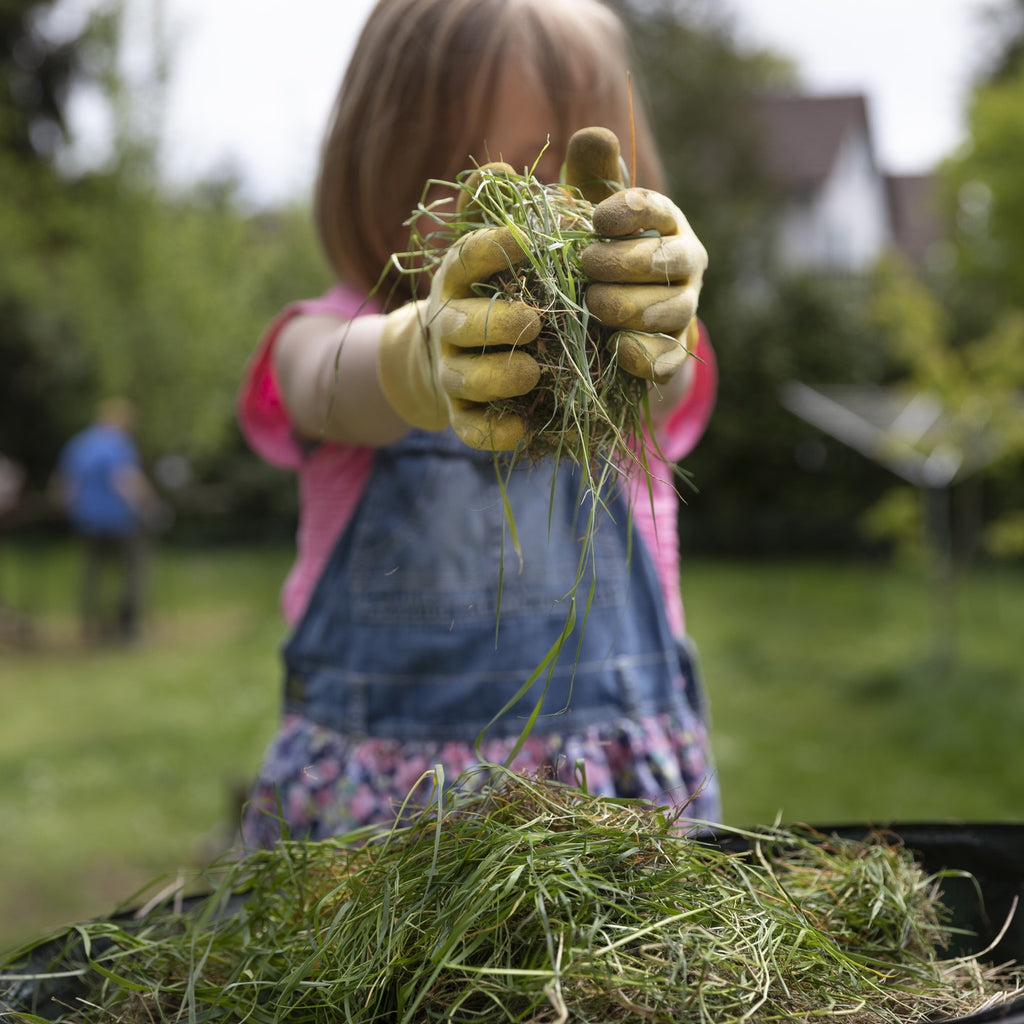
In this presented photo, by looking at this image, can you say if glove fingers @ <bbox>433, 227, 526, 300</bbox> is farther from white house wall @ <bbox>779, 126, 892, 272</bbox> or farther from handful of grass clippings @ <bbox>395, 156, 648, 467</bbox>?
white house wall @ <bbox>779, 126, 892, 272</bbox>

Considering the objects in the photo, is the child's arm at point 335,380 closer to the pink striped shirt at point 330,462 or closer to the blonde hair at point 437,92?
the pink striped shirt at point 330,462

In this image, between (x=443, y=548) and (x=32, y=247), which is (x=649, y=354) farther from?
(x=32, y=247)

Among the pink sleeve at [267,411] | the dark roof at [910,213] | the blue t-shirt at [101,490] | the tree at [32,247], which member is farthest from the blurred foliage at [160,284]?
the dark roof at [910,213]

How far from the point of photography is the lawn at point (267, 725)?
4.34m

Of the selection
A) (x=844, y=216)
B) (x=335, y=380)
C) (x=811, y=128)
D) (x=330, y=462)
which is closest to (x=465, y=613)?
(x=330, y=462)

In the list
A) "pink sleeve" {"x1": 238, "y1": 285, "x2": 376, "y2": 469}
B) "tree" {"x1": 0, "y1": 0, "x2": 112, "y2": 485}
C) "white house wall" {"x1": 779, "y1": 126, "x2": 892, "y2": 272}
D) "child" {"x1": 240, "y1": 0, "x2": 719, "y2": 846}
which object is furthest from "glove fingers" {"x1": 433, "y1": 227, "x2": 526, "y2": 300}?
"white house wall" {"x1": 779, "y1": 126, "x2": 892, "y2": 272}

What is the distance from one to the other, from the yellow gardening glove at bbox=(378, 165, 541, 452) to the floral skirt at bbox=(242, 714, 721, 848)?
618 millimetres

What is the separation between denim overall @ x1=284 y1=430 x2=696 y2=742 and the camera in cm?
153

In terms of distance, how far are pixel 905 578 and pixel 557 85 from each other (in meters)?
11.0

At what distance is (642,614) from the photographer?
5.35 ft

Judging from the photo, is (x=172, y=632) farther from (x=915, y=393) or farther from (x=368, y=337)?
(x=368, y=337)

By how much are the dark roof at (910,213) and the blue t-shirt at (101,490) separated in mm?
24316

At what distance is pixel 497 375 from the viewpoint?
3.15 ft

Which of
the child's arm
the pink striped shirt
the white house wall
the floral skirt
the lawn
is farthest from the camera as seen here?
the white house wall
